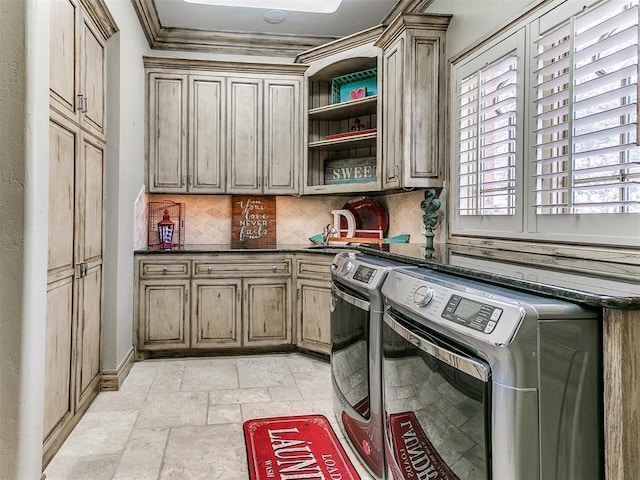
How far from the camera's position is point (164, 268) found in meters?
3.80

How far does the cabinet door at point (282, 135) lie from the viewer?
14.2ft

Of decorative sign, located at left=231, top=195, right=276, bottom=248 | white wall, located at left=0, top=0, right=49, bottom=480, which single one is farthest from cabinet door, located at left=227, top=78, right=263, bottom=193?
white wall, located at left=0, top=0, right=49, bottom=480

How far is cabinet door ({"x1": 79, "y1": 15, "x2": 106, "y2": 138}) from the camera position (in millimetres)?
2633

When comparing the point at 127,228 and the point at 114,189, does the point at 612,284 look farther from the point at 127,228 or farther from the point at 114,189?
the point at 127,228

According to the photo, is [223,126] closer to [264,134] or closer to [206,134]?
[206,134]

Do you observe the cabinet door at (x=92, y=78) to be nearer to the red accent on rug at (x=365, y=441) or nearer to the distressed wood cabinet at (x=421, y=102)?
the distressed wood cabinet at (x=421, y=102)

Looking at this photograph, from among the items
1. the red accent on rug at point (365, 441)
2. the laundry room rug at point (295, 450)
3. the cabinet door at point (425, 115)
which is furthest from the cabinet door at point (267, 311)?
the red accent on rug at point (365, 441)

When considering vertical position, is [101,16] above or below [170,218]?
above

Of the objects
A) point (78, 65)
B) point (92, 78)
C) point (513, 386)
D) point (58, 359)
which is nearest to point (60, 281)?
point (58, 359)

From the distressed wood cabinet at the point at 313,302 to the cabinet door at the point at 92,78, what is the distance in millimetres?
1765

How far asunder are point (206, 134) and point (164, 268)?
1.25m

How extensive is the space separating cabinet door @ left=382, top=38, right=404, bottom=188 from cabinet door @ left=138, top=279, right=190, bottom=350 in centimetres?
182

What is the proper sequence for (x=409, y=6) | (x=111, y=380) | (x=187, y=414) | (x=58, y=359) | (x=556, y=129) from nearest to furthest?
1. (x=556, y=129)
2. (x=58, y=359)
3. (x=187, y=414)
4. (x=111, y=380)
5. (x=409, y=6)

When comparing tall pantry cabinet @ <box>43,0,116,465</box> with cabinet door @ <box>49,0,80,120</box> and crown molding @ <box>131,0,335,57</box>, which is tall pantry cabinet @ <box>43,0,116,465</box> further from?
crown molding @ <box>131,0,335,57</box>
